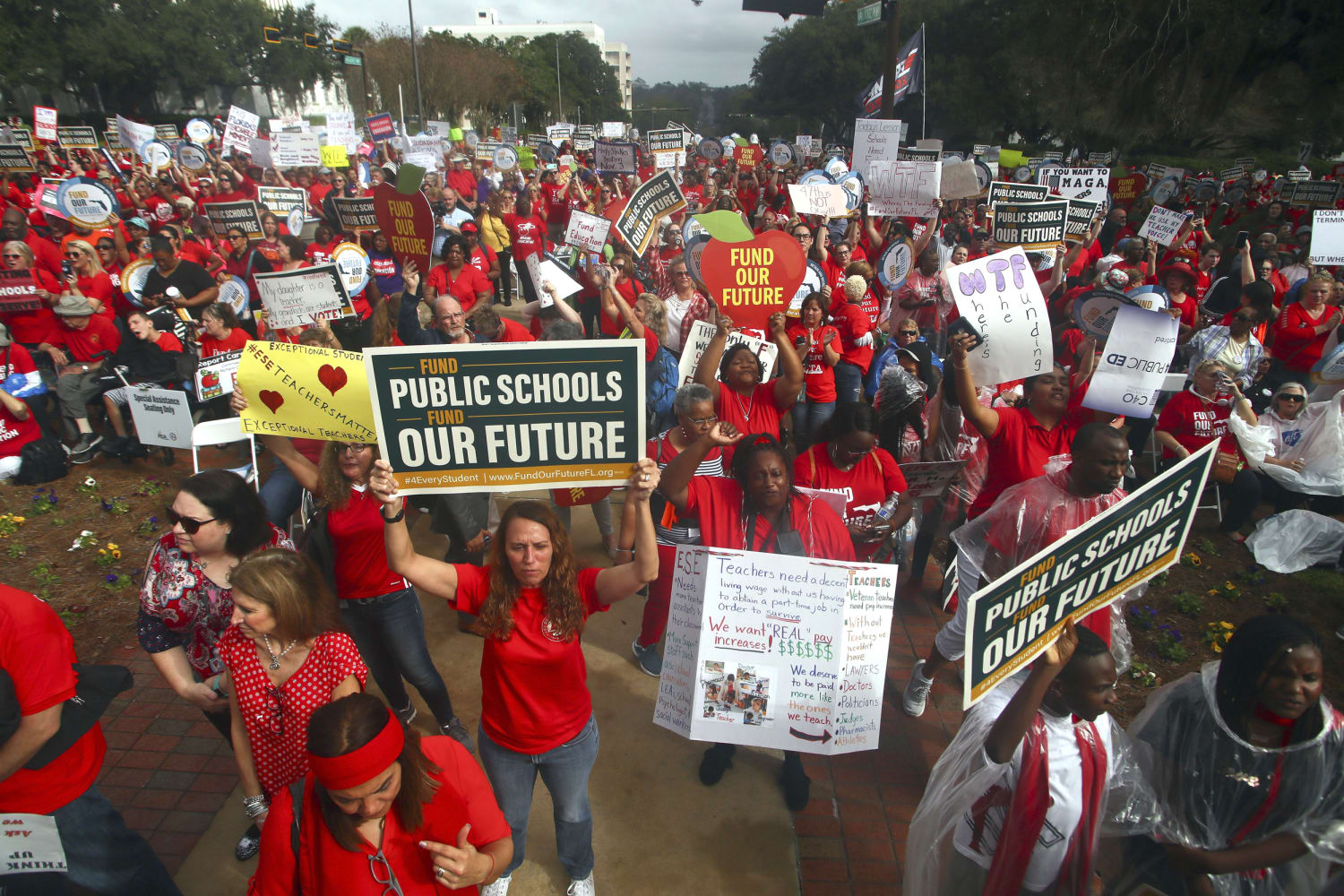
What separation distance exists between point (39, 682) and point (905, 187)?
1008 cm

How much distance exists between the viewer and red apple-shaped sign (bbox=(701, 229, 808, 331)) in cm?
518

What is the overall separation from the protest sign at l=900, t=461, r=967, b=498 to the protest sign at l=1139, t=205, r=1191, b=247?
821cm

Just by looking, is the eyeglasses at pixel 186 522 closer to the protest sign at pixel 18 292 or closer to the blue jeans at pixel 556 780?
the blue jeans at pixel 556 780

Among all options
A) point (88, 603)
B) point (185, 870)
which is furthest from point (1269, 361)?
point (88, 603)

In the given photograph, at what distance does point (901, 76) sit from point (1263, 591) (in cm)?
1261

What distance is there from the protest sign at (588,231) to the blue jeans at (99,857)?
7308 mm

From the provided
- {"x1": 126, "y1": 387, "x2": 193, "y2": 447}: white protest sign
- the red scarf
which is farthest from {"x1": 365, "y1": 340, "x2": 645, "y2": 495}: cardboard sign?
{"x1": 126, "y1": 387, "x2": 193, "y2": 447}: white protest sign

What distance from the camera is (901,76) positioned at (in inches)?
580

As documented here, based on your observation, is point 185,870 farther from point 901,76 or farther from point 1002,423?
point 901,76

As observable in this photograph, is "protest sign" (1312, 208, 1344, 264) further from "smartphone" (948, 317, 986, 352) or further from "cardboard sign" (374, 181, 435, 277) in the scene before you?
"cardboard sign" (374, 181, 435, 277)

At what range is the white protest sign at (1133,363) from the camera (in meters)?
4.40

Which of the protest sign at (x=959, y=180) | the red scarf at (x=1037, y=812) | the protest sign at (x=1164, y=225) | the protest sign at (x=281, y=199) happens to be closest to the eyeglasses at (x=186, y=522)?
the red scarf at (x=1037, y=812)

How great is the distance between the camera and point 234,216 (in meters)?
9.62

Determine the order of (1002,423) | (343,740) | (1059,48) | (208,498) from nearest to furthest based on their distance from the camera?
1. (343,740)
2. (208,498)
3. (1002,423)
4. (1059,48)
